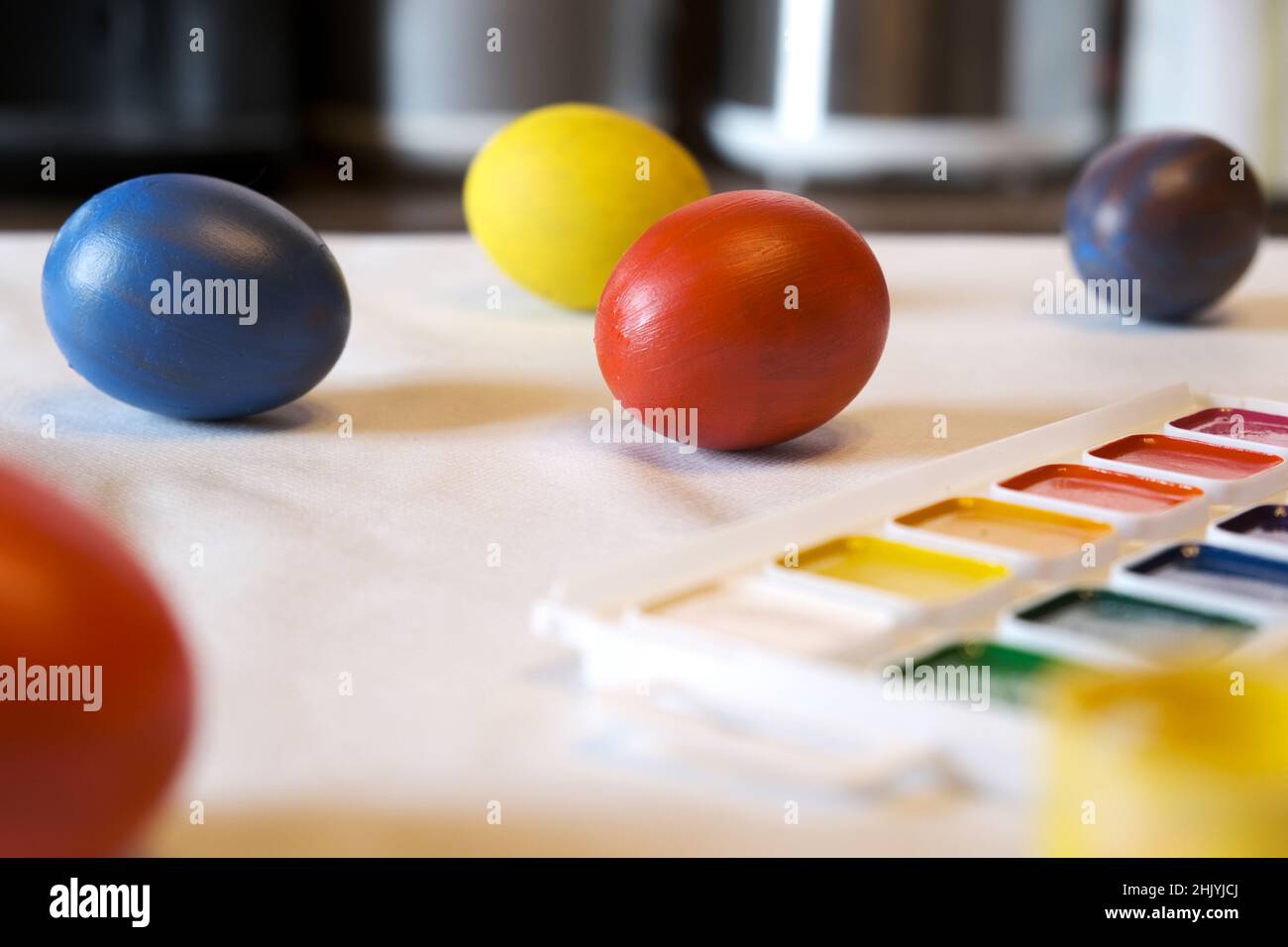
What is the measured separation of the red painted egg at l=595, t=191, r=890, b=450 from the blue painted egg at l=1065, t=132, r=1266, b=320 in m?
0.49

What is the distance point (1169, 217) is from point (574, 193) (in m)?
0.56

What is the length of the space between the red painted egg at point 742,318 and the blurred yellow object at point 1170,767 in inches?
21.9

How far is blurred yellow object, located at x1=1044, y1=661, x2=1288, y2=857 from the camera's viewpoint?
587 mm

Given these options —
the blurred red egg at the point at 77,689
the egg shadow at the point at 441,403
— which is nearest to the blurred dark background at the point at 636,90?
the egg shadow at the point at 441,403

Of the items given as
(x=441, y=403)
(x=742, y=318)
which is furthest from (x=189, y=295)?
(x=742, y=318)

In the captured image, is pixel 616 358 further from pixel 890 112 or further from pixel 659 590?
pixel 890 112

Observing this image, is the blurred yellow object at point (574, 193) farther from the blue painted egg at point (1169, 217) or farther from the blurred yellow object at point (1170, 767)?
the blurred yellow object at point (1170, 767)

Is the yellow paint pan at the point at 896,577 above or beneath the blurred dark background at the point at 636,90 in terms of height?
beneath

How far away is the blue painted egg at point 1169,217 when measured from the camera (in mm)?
1604

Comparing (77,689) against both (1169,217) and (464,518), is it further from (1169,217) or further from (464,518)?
(1169,217)

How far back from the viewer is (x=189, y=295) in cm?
121

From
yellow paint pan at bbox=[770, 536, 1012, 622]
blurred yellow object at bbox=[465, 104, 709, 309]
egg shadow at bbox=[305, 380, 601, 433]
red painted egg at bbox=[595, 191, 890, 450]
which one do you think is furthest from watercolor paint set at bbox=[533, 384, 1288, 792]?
blurred yellow object at bbox=[465, 104, 709, 309]

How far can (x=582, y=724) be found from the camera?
2.66 ft

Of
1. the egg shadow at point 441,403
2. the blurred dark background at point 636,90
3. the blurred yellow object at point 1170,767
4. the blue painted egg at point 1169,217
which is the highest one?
the blurred dark background at point 636,90
